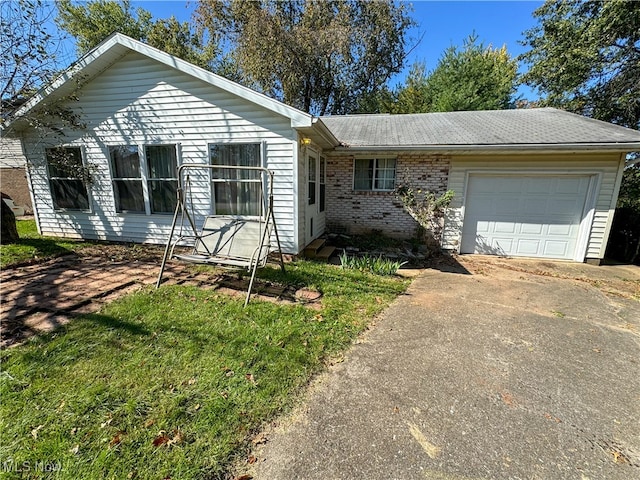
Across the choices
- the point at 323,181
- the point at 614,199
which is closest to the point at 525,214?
the point at 614,199

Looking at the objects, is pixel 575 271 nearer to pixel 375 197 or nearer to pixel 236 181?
pixel 375 197

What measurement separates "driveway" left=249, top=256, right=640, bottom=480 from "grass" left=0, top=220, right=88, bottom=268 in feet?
21.7

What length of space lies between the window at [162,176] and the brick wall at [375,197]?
4.12m

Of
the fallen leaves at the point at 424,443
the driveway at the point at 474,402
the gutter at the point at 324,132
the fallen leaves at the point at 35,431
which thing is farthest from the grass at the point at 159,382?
the gutter at the point at 324,132

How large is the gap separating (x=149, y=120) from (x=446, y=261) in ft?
25.4

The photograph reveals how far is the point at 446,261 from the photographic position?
7.11 metres

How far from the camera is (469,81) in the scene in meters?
15.8

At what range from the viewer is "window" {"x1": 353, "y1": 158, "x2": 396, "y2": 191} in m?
7.99

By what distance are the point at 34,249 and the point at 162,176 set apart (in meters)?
3.10

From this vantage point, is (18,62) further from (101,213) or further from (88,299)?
(88,299)

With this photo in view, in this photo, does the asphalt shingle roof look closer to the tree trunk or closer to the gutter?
the gutter

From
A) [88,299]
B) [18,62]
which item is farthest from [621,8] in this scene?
[18,62]

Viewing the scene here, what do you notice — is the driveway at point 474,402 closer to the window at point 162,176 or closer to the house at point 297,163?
the house at point 297,163

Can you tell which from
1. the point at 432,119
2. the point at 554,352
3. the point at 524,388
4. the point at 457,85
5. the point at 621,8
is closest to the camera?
the point at 524,388
